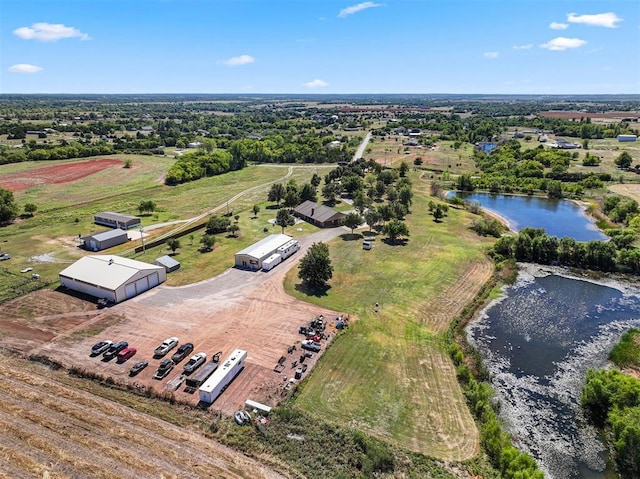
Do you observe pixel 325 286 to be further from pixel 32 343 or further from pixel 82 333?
pixel 32 343

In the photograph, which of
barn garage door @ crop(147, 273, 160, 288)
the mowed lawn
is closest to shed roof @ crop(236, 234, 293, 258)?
the mowed lawn

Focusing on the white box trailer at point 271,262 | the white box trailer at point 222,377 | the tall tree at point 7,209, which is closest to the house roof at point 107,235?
the tall tree at point 7,209

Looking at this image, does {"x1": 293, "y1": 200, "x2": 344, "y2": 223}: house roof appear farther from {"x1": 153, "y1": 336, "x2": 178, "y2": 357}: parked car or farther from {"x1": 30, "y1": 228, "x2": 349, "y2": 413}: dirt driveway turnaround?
{"x1": 153, "y1": 336, "x2": 178, "y2": 357}: parked car

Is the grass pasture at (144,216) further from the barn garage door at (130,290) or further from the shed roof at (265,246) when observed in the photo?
the barn garage door at (130,290)

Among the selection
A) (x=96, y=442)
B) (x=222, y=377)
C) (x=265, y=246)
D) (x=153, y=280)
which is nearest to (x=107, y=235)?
(x=153, y=280)

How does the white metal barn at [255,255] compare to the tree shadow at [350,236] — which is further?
the tree shadow at [350,236]

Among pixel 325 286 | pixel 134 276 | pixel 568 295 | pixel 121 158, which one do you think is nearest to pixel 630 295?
pixel 568 295

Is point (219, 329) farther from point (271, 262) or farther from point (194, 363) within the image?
point (271, 262)
